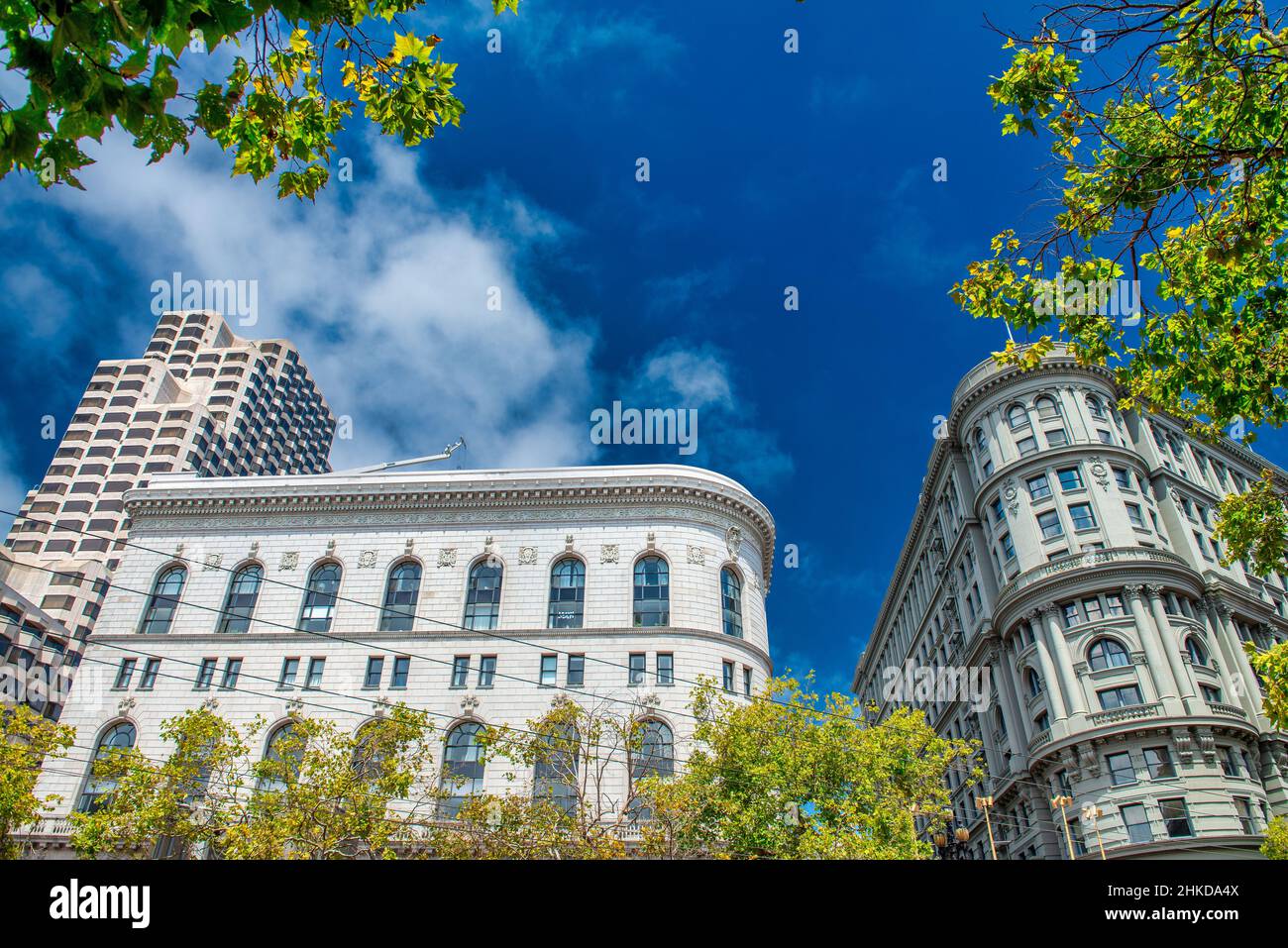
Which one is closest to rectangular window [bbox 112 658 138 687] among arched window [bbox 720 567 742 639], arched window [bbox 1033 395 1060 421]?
arched window [bbox 720 567 742 639]

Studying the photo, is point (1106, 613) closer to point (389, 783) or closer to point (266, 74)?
point (389, 783)

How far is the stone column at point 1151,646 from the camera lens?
42.7 m

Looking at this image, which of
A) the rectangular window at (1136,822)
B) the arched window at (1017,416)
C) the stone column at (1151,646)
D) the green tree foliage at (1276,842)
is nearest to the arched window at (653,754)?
the rectangular window at (1136,822)

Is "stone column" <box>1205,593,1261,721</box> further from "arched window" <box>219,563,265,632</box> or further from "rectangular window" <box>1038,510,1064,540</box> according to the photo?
"arched window" <box>219,563,265,632</box>

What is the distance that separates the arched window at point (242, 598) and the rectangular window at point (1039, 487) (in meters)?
43.3

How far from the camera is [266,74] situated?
27.1 feet

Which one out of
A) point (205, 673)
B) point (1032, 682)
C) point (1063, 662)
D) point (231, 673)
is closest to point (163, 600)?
point (205, 673)

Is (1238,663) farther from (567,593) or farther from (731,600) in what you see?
(567,593)

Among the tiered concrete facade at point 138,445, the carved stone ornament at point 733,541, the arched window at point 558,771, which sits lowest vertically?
the arched window at point 558,771

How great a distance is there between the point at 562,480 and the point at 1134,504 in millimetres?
33446

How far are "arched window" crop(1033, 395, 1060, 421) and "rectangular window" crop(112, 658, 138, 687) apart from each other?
51428 mm

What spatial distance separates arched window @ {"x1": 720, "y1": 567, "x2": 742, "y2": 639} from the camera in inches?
1577

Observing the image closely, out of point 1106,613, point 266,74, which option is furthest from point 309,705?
point 1106,613

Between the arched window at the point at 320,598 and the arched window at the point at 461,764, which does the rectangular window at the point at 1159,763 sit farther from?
the arched window at the point at 320,598
